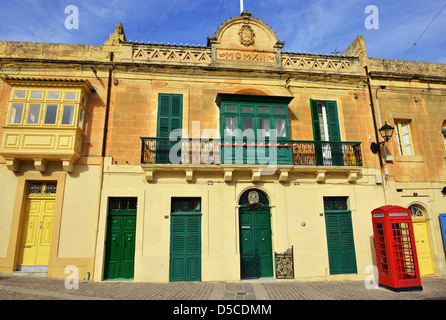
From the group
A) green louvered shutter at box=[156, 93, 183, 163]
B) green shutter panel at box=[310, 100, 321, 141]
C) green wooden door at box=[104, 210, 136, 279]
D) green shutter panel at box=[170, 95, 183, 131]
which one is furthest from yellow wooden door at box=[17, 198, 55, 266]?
green shutter panel at box=[310, 100, 321, 141]

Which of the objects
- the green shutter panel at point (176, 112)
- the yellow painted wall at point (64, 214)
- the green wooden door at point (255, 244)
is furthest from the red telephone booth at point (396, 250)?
the yellow painted wall at point (64, 214)

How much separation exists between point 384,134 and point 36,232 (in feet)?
48.0

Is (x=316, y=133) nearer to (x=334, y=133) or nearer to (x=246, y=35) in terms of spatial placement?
(x=334, y=133)

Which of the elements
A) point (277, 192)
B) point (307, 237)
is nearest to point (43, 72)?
point (277, 192)

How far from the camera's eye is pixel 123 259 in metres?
9.77

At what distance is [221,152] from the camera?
10438 mm

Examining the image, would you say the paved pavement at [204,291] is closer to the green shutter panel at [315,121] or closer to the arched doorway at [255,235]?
the arched doorway at [255,235]

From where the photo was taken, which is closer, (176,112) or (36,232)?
(36,232)

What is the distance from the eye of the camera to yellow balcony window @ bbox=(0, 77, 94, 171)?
9.63 meters

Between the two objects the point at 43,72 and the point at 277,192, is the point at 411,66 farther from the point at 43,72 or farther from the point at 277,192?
the point at 43,72

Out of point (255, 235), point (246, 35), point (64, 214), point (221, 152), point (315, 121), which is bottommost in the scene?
point (255, 235)

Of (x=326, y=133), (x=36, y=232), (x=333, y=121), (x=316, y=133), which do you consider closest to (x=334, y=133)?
(x=326, y=133)

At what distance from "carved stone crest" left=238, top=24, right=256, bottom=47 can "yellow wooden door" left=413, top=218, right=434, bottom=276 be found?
1051 cm
